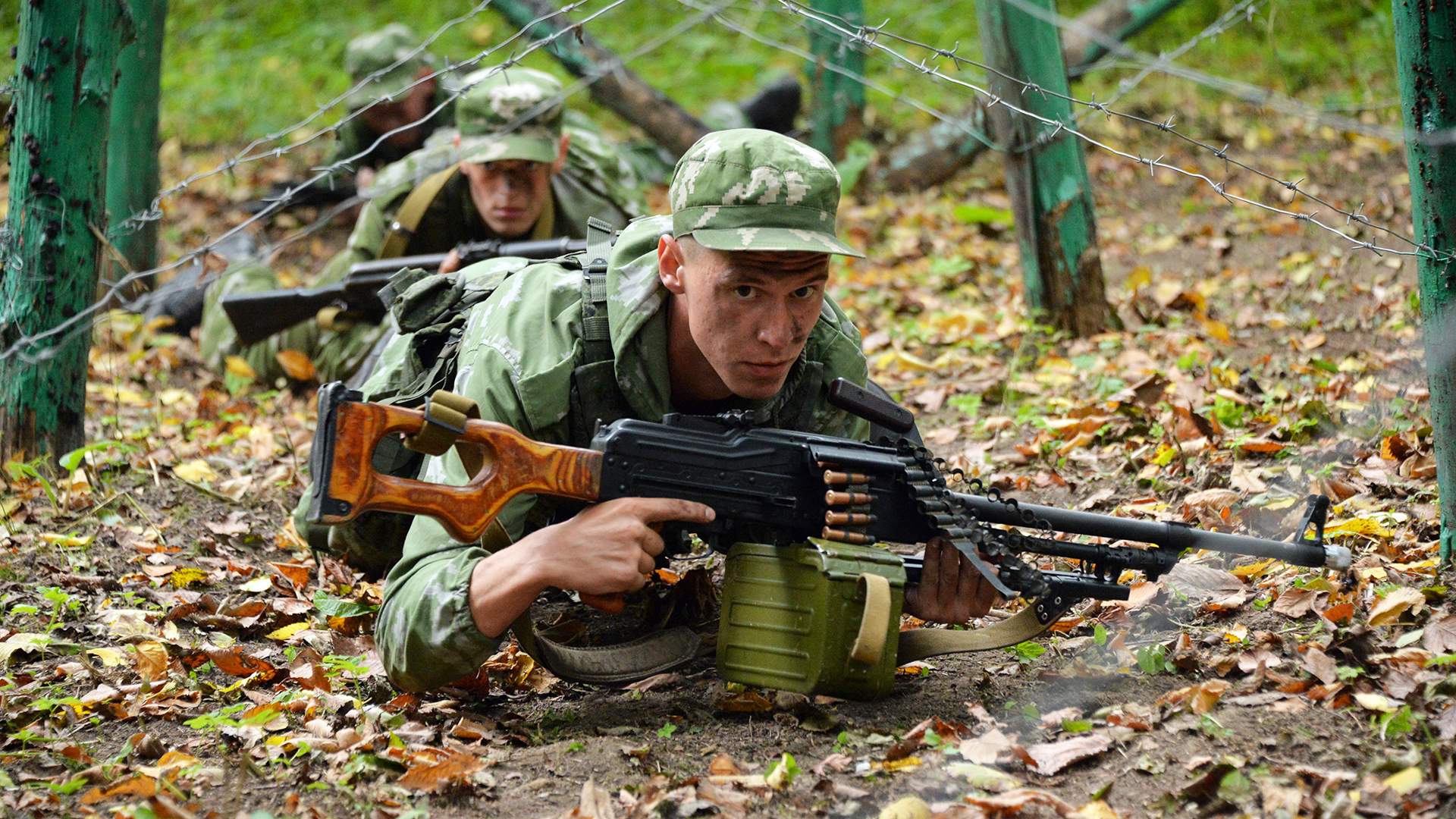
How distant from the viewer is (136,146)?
7637 mm

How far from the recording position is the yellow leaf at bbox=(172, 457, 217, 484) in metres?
5.32

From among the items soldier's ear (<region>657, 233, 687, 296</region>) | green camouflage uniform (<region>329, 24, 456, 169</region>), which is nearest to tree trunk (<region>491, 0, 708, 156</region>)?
green camouflage uniform (<region>329, 24, 456, 169</region>)

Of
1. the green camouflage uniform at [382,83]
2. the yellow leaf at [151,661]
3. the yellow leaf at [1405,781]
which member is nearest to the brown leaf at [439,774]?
the yellow leaf at [151,661]

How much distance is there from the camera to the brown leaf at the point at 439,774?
283cm

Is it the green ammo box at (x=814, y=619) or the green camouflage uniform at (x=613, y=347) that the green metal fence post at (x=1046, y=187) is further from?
the green ammo box at (x=814, y=619)

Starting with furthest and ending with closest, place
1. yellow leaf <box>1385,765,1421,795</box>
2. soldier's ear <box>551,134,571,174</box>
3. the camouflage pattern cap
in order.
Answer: soldier's ear <box>551,134,571,174</box> < the camouflage pattern cap < yellow leaf <box>1385,765,1421,795</box>

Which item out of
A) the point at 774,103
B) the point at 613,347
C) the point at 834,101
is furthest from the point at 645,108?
the point at 613,347

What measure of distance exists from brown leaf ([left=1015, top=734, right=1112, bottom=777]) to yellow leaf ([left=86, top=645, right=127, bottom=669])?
244 centimetres

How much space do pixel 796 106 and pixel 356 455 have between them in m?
7.87

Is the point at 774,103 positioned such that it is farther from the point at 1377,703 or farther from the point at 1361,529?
the point at 1377,703

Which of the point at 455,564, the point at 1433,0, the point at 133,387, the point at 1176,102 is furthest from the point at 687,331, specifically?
the point at 1176,102

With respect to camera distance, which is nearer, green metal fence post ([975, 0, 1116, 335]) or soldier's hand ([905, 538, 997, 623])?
soldier's hand ([905, 538, 997, 623])

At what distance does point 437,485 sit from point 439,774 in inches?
25.6

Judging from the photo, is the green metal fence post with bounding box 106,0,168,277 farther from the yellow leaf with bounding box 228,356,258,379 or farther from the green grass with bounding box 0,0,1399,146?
the green grass with bounding box 0,0,1399,146
